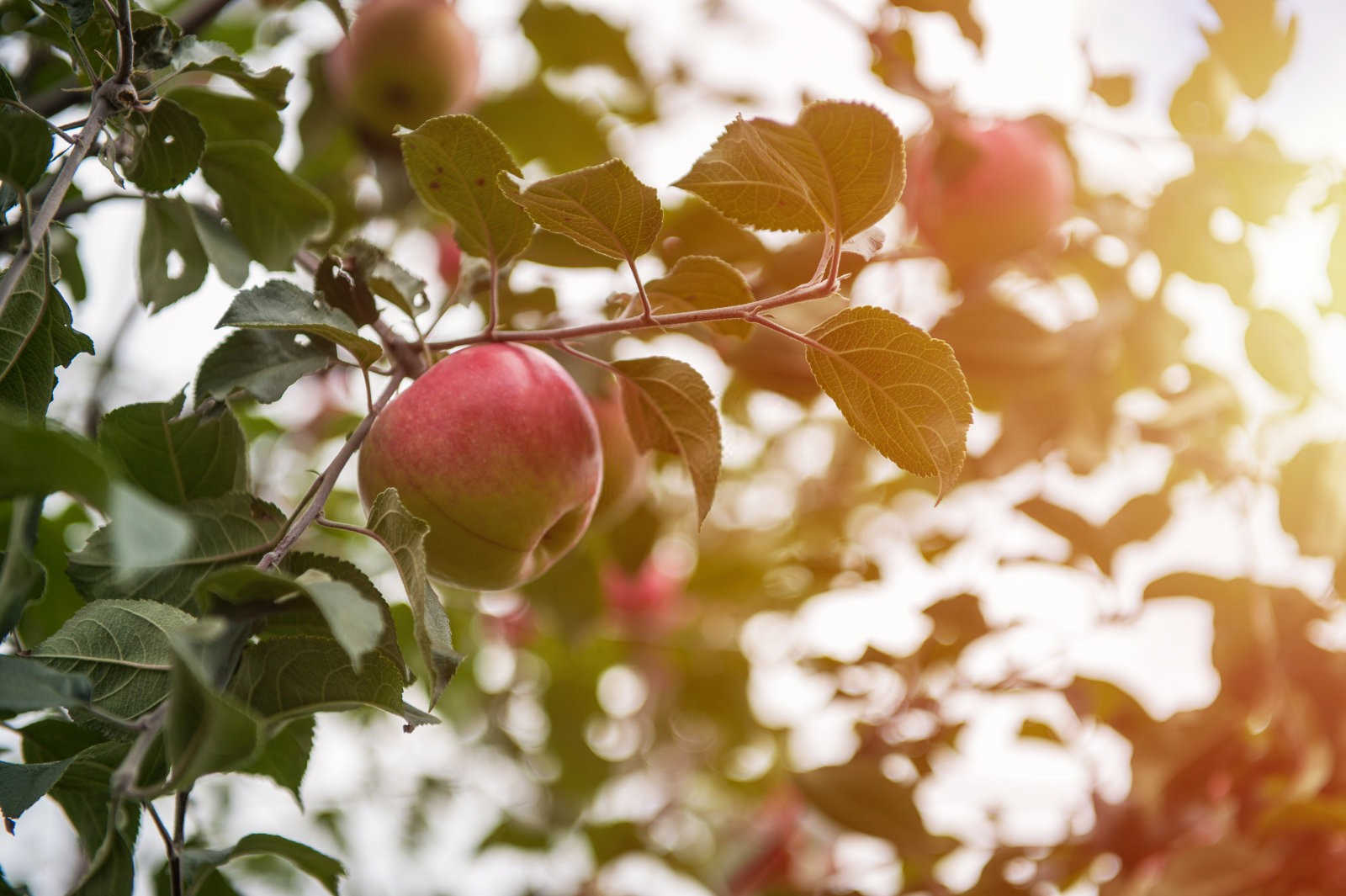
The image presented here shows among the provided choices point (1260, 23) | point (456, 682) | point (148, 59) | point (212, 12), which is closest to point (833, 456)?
point (456, 682)

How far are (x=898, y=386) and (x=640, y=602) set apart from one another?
6.00 ft

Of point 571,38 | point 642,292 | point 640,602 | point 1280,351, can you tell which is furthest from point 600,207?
point 640,602

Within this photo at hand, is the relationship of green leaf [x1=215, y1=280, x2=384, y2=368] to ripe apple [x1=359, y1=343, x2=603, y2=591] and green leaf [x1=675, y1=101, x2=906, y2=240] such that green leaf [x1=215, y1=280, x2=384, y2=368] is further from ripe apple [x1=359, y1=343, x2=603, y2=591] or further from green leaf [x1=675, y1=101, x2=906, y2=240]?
green leaf [x1=675, y1=101, x2=906, y2=240]

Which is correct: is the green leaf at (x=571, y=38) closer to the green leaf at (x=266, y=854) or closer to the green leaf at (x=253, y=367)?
the green leaf at (x=253, y=367)

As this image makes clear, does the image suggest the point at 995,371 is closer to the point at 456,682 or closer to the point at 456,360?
the point at 456,360

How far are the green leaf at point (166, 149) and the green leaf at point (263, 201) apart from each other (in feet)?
0.41

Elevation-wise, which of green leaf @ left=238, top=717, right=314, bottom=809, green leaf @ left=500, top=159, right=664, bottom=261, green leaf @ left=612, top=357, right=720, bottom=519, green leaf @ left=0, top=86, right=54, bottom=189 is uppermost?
green leaf @ left=0, top=86, right=54, bottom=189

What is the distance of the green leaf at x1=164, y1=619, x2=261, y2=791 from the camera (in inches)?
17.7

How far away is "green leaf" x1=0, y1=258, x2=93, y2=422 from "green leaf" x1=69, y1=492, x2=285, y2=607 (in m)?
0.10

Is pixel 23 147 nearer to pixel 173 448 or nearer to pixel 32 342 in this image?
pixel 32 342

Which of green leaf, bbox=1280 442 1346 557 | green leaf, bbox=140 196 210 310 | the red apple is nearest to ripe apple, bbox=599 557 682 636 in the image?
the red apple

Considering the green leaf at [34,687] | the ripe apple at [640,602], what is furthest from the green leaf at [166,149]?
the ripe apple at [640,602]

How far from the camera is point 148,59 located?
0.73m

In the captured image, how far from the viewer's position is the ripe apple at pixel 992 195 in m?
1.48
